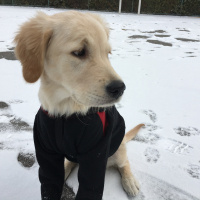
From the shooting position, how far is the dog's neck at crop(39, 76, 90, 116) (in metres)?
1.42

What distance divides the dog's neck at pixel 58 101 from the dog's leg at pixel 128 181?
73cm

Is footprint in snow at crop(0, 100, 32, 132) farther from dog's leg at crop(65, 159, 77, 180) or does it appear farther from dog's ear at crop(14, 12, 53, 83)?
dog's ear at crop(14, 12, 53, 83)

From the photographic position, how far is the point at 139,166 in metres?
1.97

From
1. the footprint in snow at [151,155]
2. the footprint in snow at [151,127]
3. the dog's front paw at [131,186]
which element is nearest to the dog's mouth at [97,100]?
the dog's front paw at [131,186]

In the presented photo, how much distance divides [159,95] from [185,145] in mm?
1067

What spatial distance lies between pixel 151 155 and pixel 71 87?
1161 millimetres

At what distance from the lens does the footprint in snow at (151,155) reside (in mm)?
2006

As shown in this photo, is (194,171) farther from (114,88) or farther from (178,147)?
(114,88)

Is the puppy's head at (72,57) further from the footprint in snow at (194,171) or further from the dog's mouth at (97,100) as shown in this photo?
the footprint in snow at (194,171)

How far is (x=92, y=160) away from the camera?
54.3 inches

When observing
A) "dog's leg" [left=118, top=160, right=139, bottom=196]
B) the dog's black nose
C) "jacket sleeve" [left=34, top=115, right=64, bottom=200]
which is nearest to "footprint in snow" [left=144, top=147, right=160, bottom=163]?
"dog's leg" [left=118, top=160, right=139, bottom=196]

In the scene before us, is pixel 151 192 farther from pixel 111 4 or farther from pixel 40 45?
pixel 111 4

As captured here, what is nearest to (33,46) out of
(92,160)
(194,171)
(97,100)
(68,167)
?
(97,100)

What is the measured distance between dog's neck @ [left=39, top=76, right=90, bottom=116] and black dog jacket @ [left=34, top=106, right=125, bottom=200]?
0.04 meters
